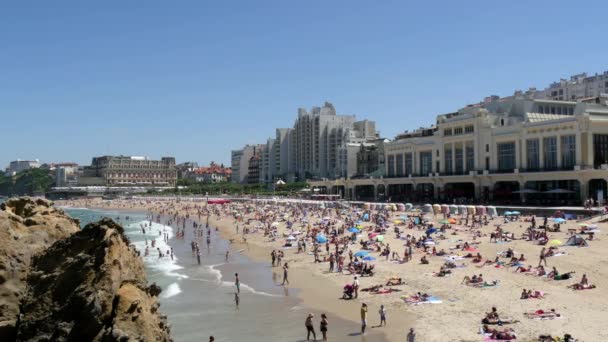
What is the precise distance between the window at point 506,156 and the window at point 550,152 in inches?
183

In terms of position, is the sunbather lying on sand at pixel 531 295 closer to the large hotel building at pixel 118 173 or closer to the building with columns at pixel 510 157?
the building with columns at pixel 510 157

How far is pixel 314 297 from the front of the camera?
23.6m

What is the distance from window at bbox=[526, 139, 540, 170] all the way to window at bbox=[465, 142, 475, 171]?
8.06 metres

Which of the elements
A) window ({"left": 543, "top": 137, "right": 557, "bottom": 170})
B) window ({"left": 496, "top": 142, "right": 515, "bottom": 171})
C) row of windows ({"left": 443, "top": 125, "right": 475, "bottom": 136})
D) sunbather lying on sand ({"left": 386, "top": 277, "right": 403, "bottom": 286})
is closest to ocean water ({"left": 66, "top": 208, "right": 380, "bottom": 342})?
sunbather lying on sand ({"left": 386, "top": 277, "right": 403, "bottom": 286})

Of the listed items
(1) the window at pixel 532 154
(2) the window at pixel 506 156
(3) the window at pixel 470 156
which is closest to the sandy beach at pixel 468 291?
(1) the window at pixel 532 154

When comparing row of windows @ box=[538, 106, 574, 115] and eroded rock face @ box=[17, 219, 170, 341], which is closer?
eroded rock face @ box=[17, 219, 170, 341]

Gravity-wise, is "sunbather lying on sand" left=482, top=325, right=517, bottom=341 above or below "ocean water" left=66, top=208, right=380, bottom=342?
above

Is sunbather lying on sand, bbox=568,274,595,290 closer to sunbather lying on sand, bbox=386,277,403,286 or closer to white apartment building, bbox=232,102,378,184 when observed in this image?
sunbather lying on sand, bbox=386,277,403,286

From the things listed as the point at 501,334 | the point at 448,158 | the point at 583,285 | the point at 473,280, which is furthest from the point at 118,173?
the point at 501,334

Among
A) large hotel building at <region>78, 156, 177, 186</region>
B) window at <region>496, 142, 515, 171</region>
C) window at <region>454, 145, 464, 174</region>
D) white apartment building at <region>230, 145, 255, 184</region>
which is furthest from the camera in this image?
large hotel building at <region>78, 156, 177, 186</region>

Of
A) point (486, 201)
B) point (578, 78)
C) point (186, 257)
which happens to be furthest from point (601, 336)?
point (578, 78)

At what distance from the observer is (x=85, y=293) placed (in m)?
11.2

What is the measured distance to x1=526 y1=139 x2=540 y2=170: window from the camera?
188 ft

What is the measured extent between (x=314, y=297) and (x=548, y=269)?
36.3ft
